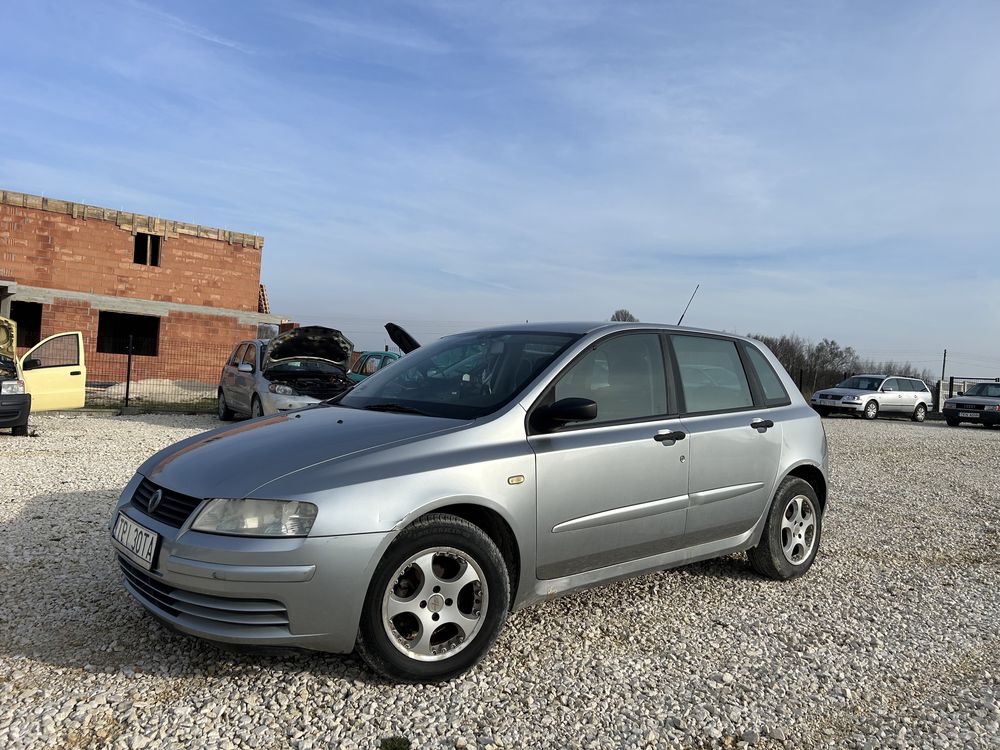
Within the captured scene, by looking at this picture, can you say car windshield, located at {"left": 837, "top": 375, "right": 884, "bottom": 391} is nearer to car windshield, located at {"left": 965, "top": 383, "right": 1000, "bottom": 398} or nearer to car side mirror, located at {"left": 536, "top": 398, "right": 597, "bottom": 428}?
car windshield, located at {"left": 965, "top": 383, "right": 1000, "bottom": 398}

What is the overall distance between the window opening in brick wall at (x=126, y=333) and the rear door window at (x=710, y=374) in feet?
81.4

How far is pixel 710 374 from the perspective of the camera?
4656mm

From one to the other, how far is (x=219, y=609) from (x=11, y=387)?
977 centimetres

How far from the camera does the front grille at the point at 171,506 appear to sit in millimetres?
3104

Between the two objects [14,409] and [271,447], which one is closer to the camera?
[271,447]

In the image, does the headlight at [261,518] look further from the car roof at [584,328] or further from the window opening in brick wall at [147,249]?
the window opening in brick wall at [147,249]

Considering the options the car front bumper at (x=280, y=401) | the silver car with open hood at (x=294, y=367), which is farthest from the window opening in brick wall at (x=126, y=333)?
the car front bumper at (x=280, y=401)

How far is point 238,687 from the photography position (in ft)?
10.4

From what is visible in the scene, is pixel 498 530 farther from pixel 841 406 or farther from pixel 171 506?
pixel 841 406

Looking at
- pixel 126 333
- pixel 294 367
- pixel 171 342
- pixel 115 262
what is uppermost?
pixel 115 262

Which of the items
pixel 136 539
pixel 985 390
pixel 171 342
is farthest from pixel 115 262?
pixel 985 390

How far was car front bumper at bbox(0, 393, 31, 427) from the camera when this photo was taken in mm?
10609

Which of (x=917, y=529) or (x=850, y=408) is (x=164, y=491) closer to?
(x=917, y=529)

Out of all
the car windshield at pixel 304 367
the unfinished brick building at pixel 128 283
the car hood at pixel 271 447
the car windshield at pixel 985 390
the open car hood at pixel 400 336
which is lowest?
the car hood at pixel 271 447
